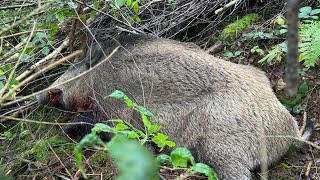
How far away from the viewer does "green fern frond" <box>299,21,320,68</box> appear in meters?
4.36

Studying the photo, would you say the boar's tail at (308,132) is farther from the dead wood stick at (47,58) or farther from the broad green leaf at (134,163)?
the broad green leaf at (134,163)

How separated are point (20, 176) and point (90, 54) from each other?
1.48m

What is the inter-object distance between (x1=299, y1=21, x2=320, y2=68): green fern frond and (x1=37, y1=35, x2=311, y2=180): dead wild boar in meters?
0.52

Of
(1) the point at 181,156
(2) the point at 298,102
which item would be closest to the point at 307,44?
(2) the point at 298,102

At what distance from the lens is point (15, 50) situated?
491 centimetres

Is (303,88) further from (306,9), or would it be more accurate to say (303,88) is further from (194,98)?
(194,98)

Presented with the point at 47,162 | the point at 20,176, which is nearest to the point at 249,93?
the point at 47,162

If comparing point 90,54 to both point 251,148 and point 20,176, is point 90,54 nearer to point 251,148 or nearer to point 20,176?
point 20,176

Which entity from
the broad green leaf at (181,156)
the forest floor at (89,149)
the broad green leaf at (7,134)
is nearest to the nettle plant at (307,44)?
the forest floor at (89,149)

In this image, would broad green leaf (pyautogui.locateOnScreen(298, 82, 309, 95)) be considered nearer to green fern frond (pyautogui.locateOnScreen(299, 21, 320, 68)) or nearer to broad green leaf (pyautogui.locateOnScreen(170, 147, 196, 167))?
green fern frond (pyautogui.locateOnScreen(299, 21, 320, 68))

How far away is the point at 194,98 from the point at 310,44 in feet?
4.63

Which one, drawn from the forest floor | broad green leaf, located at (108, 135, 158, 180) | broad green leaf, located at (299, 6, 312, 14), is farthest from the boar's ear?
broad green leaf, located at (108, 135, 158, 180)

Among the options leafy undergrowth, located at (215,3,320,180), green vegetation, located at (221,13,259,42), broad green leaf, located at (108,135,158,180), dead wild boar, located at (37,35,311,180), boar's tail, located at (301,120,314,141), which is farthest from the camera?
green vegetation, located at (221,13,259,42)

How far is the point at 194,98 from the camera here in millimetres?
4133
